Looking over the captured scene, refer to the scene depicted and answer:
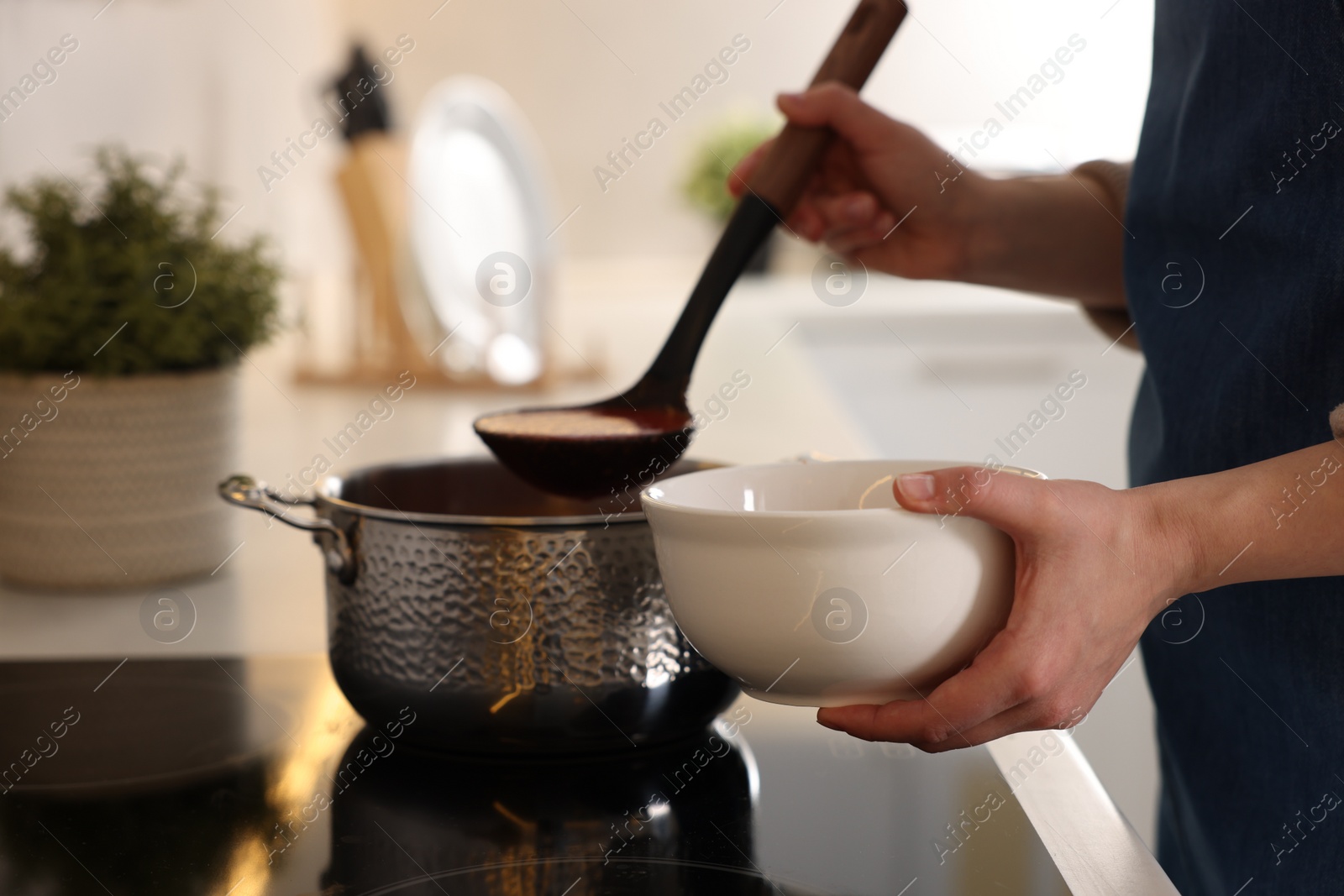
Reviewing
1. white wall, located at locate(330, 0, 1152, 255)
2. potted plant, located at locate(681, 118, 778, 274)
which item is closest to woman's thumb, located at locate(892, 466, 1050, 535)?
potted plant, located at locate(681, 118, 778, 274)

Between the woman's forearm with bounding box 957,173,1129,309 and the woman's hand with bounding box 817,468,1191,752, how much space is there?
0.40 meters

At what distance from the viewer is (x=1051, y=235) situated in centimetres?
76

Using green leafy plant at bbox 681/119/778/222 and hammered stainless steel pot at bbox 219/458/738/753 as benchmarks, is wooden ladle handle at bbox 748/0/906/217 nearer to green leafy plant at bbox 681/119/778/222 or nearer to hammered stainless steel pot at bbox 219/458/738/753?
hammered stainless steel pot at bbox 219/458/738/753

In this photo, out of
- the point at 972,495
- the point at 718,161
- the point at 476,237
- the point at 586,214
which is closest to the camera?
the point at 972,495

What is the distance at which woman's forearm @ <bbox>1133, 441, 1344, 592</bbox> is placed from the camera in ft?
1.34

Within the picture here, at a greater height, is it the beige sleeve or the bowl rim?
the beige sleeve

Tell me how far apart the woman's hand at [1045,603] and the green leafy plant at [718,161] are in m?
2.46

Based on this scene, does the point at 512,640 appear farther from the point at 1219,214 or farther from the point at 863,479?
the point at 1219,214

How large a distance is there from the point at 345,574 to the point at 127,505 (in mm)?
309

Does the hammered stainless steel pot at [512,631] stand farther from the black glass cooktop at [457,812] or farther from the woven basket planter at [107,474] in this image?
the woven basket planter at [107,474]

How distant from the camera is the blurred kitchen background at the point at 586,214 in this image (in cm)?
103

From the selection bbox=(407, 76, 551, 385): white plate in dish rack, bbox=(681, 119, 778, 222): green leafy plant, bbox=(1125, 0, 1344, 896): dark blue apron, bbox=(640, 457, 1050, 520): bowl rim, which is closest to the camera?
bbox=(640, 457, 1050, 520): bowl rim

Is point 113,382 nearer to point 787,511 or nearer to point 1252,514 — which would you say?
point 787,511

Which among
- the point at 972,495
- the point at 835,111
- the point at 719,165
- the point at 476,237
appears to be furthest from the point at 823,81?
the point at 719,165
